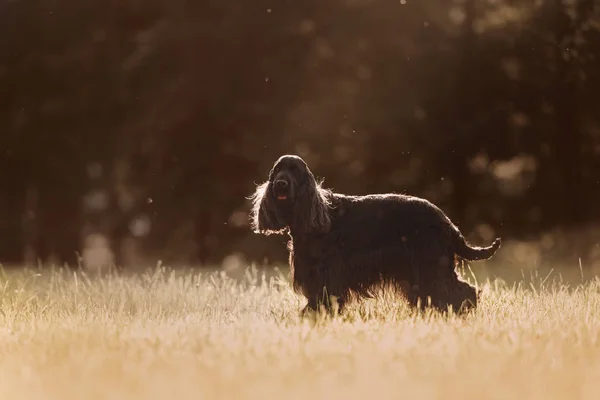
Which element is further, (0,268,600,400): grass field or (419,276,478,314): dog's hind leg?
(419,276,478,314): dog's hind leg

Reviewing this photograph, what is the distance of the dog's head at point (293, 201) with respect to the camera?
6.24m

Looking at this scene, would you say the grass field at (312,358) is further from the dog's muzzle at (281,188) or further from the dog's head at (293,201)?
the dog's muzzle at (281,188)

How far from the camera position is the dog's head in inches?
246

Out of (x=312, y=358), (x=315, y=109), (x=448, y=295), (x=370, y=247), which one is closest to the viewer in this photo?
(x=312, y=358)

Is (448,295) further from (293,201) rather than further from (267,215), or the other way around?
(267,215)

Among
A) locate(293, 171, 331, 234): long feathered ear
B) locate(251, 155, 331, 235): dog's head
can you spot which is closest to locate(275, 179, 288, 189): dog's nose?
locate(251, 155, 331, 235): dog's head

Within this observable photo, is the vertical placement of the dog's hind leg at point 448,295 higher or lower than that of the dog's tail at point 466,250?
lower

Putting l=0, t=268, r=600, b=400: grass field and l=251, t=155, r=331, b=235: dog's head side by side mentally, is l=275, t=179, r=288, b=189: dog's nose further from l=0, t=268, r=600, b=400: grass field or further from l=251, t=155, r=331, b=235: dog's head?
l=0, t=268, r=600, b=400: grass field

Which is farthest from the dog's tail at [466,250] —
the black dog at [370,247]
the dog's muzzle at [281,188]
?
the dog's muzzle at [281,188]

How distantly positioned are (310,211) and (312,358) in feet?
7.34

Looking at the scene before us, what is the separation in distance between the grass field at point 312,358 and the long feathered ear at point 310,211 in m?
0.74

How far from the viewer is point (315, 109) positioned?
12.9m

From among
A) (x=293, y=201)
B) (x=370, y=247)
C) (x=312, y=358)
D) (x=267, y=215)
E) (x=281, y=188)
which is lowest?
(x=312, y=358)

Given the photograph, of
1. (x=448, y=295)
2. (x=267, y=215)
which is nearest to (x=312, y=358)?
(x=448, y=295)
